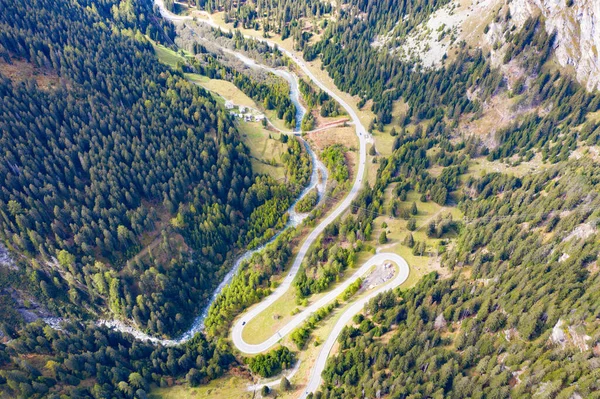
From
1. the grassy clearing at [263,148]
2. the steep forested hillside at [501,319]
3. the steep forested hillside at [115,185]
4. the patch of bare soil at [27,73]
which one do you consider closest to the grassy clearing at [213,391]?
the steep forested hillside at [115,185]

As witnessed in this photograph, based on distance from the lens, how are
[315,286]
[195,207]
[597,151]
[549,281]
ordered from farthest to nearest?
[195,207], [597,151], [315,286], [549,281]

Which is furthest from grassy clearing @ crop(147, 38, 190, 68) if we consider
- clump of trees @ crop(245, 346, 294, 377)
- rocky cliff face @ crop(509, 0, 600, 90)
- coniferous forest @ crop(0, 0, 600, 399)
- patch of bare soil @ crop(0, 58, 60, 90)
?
rocky cliff face @ crop(509, 0, 600, 90)

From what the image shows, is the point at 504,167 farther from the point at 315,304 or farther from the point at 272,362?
the point at 272,362

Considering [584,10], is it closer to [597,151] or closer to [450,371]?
[597,151]

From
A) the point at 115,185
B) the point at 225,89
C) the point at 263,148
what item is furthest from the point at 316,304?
the point at 225,89

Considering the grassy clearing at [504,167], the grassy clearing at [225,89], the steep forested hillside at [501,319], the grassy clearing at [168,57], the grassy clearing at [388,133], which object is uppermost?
the grassy clearing at [168,57]

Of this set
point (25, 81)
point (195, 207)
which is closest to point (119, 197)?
point (195, 207)

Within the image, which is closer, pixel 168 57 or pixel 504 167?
pixel 504 167

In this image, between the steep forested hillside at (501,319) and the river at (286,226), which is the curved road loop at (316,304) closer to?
the steep forested hillside at (501,319)
